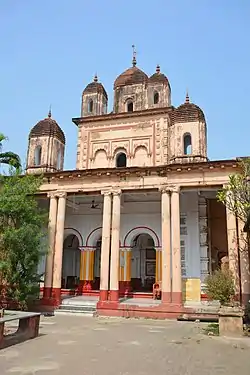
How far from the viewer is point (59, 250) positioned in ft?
53.6

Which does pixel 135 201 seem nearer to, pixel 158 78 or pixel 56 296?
pixel 56 296

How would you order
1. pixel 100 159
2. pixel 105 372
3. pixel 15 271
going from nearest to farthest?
pixel 105 372
pixel 15 271
pixel 100 159

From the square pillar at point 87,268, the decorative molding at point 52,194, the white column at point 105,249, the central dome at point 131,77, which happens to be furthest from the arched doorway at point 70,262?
the central dome at point 131,77

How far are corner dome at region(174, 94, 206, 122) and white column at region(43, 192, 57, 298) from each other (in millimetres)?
8349

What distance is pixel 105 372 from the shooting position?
231 inches

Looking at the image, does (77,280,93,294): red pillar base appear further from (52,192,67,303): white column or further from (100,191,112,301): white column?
(100,191,112,301): white column

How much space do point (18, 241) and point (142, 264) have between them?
349 inches

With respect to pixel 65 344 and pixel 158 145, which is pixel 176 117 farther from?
pixel 65 344

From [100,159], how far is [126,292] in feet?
25.1

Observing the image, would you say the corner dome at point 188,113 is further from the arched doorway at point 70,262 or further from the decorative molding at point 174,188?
the arched doorway at point 70,262

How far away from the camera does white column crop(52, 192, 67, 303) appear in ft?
52.2

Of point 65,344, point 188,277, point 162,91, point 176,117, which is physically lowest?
point 65,344

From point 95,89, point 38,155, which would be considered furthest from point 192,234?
point 95,89

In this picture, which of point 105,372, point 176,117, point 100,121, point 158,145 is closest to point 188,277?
point 158,145
